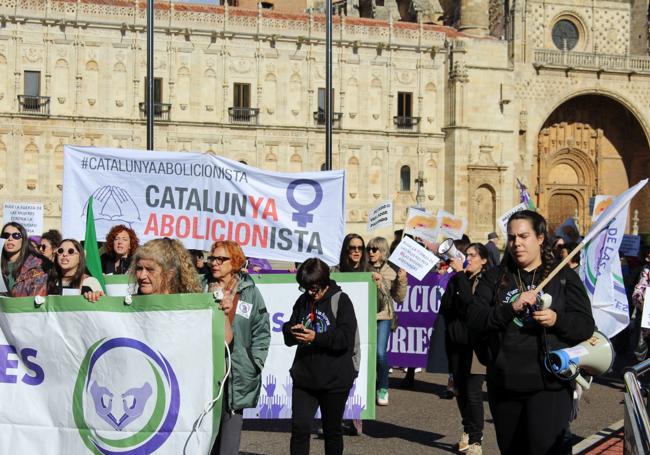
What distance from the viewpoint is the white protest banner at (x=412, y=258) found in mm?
13133

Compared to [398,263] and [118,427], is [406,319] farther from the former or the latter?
[118,427]

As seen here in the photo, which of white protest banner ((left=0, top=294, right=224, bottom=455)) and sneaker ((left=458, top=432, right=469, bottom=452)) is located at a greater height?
white protest banner ((left=0, top=294, right=224, bottom=455))

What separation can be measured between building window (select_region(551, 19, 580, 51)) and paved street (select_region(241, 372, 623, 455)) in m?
41.1

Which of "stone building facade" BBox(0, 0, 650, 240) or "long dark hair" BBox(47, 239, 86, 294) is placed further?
"stone building facade" BBox(0, 0, 650, 240)

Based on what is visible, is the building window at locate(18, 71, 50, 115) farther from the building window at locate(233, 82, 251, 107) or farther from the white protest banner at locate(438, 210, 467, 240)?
the white protest banner at locate(438, 210, 467, 240)

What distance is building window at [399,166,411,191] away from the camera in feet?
156


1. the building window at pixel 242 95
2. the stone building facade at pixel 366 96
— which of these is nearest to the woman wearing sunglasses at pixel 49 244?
the stone building facade at pixel 366 96

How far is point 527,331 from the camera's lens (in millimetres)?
6082

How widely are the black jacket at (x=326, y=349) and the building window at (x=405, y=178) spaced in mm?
39762

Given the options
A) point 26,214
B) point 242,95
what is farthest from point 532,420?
point 242,95

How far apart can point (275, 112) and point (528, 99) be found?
484 inches

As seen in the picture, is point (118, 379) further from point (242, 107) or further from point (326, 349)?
point (242, 107)

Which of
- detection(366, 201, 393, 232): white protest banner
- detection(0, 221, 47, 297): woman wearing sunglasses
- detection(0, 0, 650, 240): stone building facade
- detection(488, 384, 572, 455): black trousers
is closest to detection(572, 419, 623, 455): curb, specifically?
detection(488, 384, 572, 455): black trousers

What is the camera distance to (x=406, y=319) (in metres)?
14.6
